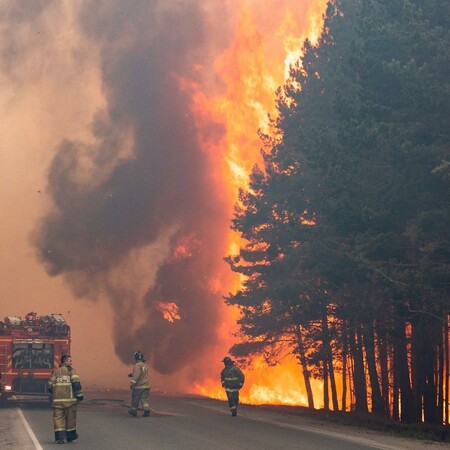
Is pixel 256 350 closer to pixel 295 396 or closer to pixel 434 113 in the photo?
pixel 295 396

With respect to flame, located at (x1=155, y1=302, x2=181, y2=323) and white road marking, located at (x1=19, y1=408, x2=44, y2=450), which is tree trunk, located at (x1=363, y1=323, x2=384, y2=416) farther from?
flame, located at (x1=155, y1=302, x2=181, y2=323)

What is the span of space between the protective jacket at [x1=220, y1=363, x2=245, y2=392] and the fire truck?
7531mm

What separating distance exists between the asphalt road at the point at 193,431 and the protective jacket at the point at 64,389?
0.81 meters

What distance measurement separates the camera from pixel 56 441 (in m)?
17.5

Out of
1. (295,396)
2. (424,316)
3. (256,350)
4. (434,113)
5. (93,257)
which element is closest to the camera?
(434,113)

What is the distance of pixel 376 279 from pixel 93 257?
140 feet

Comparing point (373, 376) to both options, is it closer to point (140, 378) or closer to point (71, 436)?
point (140, 378)

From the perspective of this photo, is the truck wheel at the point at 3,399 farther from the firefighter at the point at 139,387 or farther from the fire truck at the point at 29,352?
the firefighter at the point at 139,387

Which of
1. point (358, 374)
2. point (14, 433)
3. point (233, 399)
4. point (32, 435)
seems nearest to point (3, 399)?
point (233, 399)

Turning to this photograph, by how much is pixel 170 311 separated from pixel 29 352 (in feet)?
99.1

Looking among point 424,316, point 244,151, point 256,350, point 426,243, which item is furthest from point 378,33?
point 244,151

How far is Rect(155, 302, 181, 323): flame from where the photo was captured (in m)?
60.4

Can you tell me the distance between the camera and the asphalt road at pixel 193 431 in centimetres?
1689

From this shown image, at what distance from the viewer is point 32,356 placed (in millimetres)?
30641
